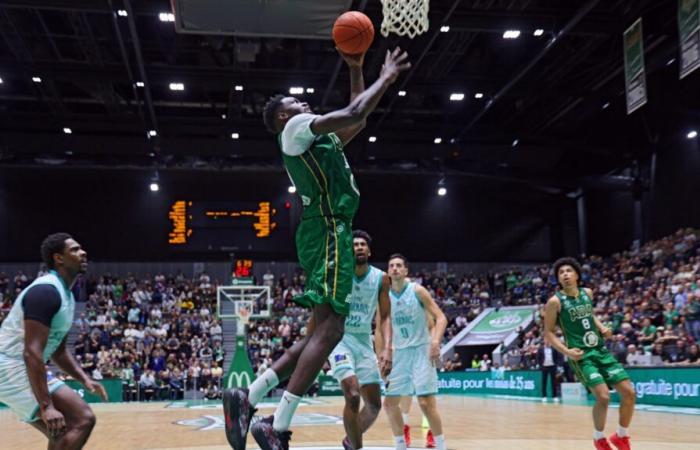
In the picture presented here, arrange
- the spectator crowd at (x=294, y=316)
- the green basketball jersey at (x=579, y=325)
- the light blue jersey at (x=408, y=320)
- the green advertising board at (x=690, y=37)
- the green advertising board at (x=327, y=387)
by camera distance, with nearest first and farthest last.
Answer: the green basketball jersey at (x=579, y=325), the light blue jersey at (x=408, y=320), the green advertising board at (x=690, y=37), the spectator crowd at (x=294, y=316), the green advertising board at (x=327, y=387)

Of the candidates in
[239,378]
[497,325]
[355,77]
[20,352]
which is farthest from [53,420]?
[497,325]

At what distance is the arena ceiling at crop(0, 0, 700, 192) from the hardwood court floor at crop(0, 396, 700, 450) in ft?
28.0

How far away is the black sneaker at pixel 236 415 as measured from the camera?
4156mm

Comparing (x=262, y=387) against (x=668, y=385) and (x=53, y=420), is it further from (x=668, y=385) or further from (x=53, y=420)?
(x=668, y=385)

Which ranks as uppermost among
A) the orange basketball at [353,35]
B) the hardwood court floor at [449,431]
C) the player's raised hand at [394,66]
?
the orange basketball at [353,35]

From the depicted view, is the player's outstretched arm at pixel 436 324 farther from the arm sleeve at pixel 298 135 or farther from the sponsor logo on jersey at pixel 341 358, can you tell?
the arm sleeve at pixel 298 135

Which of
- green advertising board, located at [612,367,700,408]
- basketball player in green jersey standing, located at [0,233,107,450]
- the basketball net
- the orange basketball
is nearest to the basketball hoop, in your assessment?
the orange basketball

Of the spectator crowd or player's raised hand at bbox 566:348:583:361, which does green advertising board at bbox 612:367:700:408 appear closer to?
the spectator crowd

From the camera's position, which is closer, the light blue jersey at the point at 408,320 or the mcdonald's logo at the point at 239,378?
the light blue jersey at the point at 408,320

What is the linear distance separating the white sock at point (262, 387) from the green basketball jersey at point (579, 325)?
12.5 ft

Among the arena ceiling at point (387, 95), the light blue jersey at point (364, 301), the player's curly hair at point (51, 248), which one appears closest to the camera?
the player's curly hair at point (51, 248)

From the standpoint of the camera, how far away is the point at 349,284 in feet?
14.2

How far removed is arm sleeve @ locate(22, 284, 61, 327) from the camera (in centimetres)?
416

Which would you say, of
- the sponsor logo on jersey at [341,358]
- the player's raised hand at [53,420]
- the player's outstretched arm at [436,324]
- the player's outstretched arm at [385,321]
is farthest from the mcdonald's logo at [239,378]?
the player's raised hand at [53,420]
